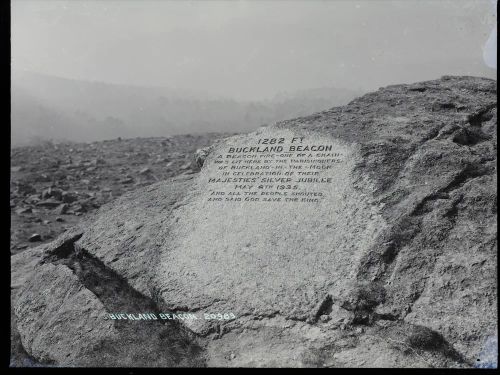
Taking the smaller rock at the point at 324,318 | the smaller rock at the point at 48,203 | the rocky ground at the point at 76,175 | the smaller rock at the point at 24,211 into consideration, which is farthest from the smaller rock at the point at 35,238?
the smaller rock at the point at 324,318

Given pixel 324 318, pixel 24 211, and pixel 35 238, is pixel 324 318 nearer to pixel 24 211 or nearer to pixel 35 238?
pixel 35 238

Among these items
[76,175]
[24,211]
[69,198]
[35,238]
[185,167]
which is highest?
[185,167]

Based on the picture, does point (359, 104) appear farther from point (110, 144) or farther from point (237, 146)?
point (110, 144)

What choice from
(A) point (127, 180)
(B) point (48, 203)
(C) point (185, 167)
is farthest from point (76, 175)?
(C) point (185, 167)

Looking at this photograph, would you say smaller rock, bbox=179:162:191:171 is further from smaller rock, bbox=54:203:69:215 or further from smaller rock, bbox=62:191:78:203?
smaller rock, bbox=54:203:69:215

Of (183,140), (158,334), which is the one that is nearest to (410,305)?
(158,334)

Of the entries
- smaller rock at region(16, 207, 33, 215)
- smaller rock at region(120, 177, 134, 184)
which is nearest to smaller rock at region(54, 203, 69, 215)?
smaller rock at region(16, 207, 33, 215)

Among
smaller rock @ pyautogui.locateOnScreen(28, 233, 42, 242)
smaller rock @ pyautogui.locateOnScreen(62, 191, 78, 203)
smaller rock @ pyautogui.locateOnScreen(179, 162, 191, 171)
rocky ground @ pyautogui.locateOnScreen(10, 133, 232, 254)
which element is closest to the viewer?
smaller rock @ pyautogui.locateOnScreen(28, 233, 42, 242)
